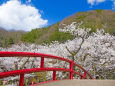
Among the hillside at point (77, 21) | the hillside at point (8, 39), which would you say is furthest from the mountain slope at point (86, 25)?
the hillside at point (8, 39)

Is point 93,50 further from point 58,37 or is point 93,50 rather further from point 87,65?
point 58,37

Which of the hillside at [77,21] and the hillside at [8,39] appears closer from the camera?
the hillside at [77,21]

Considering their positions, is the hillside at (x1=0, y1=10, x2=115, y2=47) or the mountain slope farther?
the hillside at (x1=0, y1=10, x2=115, y2=47)

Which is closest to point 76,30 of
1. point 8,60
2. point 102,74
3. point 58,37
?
point 102,74

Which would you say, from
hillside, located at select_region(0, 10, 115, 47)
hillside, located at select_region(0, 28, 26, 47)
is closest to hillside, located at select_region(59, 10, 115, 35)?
hillside, located at select_region(0, 10, 115, 47)

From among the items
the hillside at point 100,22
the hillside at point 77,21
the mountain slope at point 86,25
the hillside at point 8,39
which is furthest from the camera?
the hillside at point 8,39

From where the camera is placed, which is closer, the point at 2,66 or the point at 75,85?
the point at 75,85

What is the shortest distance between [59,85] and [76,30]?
1395 centimetres

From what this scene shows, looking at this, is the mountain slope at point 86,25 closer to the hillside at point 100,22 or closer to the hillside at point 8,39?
the hillside at point 100,22

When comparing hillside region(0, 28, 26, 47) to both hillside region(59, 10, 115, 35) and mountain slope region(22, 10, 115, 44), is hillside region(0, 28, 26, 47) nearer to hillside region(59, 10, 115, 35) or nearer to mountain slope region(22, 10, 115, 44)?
mountain slope region(22, 10, 115, 44)

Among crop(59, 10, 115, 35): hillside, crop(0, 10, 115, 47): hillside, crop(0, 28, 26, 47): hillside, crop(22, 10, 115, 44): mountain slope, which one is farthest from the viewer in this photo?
crop(0, 28, 26, 47): hillside

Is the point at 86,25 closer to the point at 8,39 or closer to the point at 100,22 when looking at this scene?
the point at 100,22

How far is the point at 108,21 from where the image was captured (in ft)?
142

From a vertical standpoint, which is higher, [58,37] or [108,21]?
[108,21]
